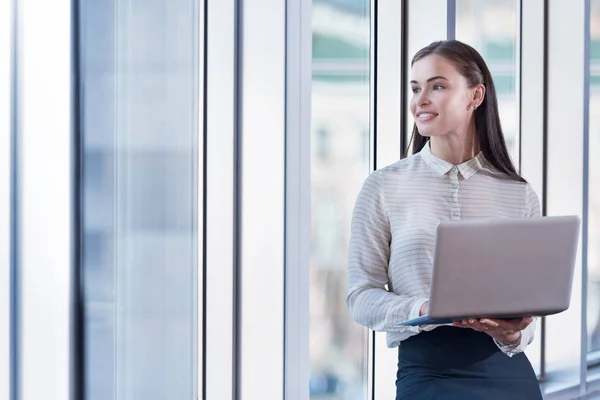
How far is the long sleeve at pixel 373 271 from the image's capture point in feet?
4.41

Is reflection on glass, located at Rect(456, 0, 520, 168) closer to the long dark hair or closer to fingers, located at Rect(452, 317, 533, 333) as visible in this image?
the long dark hair

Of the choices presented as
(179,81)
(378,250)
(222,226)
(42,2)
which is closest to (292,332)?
(222,226)

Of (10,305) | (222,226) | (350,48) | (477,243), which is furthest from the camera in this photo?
(350,48)

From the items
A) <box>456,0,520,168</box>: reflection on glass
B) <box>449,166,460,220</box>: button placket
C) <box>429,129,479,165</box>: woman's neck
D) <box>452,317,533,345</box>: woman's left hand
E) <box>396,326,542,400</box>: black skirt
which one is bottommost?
<box>396,326,542,400</box>: black skirt

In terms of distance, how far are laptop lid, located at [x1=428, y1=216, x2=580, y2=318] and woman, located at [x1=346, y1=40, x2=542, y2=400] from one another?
65 mm

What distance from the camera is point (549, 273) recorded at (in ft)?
4.18

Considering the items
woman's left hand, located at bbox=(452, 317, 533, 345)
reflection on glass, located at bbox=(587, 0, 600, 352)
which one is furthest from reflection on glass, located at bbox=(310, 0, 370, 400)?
reflection on glass, located at bbox=(587, 0, 600, 352)

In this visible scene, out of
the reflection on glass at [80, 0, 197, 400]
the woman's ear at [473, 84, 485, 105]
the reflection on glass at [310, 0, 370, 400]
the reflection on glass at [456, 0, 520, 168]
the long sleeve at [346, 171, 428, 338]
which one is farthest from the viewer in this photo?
the reflection on glass at [456, 0, 520, 168]

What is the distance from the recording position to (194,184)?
1.75 metres

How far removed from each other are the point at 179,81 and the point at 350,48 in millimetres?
847

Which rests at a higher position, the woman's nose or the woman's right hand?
the woman's nose

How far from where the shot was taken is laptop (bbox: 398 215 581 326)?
1197 mm

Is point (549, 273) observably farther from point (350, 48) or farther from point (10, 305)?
point (350, 48)

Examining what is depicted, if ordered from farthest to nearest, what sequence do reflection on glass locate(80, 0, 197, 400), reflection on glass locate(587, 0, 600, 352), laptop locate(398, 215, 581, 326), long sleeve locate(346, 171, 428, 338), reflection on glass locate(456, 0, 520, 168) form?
reflection on glass locate(587, 0, 600, 352) < reflection on glass locate(456, 0, 520, 168) < reflection on glass locate(80, 0, 197, 400) < long sleeve locate(346, 171, 428, 338) < laptop locate(398, 215, 581, 326)
